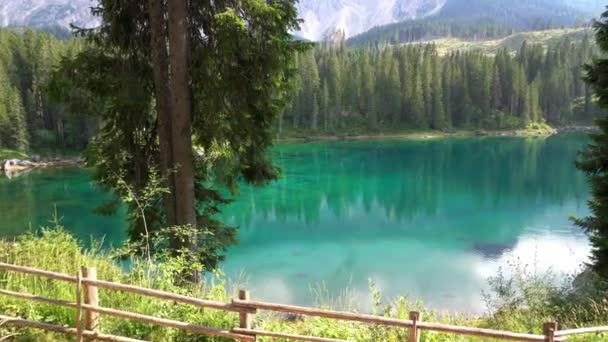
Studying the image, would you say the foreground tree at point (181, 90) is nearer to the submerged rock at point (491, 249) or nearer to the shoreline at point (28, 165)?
the submerged rock at point (491, 249)

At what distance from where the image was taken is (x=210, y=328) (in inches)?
226

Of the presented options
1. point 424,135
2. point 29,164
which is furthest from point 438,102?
point 29,164

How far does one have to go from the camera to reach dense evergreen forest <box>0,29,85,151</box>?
6669cm

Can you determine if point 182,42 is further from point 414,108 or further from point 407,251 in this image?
point 414,108

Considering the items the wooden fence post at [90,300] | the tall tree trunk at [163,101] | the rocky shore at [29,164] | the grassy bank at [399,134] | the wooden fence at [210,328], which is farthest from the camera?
the grassy bank at [399,134]

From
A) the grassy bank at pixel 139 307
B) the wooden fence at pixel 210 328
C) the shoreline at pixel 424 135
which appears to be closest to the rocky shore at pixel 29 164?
the shoreline at pixel 424 135

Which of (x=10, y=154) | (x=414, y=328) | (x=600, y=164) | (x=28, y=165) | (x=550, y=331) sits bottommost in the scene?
(x=28, y=165)

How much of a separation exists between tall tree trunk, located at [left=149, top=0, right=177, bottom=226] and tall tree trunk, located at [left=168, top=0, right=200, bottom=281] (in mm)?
210

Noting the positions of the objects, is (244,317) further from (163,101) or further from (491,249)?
(491,249)

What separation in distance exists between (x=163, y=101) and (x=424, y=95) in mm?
100206

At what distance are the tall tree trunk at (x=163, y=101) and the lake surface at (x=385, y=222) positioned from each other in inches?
146

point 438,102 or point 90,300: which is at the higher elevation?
point 438,102

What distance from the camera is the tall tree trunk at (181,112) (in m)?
8.59

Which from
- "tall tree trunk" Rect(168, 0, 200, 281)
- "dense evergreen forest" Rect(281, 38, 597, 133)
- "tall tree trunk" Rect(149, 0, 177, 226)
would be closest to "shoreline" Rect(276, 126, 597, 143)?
"dense evergreen forest" Rect(281, 38, 597, 133)
